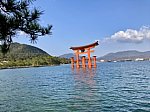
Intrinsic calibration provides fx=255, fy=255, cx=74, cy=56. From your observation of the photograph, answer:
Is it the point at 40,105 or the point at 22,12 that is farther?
the point at 40,105

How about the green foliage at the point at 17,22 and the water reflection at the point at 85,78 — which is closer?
the green foliage at the point at 17,22

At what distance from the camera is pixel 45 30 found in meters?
6.14

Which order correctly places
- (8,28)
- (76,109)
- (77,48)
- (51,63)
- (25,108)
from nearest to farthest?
(8,28)
(76,109)
(25,108)
(77,48)
(51,63)

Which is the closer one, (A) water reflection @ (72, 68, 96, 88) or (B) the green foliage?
(B) the green foliage

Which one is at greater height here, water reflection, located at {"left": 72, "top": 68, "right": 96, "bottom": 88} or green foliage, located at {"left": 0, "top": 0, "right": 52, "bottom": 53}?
green foliage, located at {"left": 0, "top": 0, "right": 52, "bottom": 53}

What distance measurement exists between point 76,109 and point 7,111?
12.6 feet

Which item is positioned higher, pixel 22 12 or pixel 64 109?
pixel 22 12

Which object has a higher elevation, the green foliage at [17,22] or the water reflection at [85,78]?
the green foliage at [17,22]

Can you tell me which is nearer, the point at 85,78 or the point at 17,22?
the point at 17,22

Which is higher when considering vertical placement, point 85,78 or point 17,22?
point 17,22

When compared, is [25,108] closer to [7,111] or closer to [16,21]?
[7,111]

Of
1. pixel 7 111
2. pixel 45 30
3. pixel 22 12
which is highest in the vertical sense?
pixel 22 12

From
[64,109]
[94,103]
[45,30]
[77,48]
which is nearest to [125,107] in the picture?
[94,103]

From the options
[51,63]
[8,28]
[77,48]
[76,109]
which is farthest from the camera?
[51,63]
